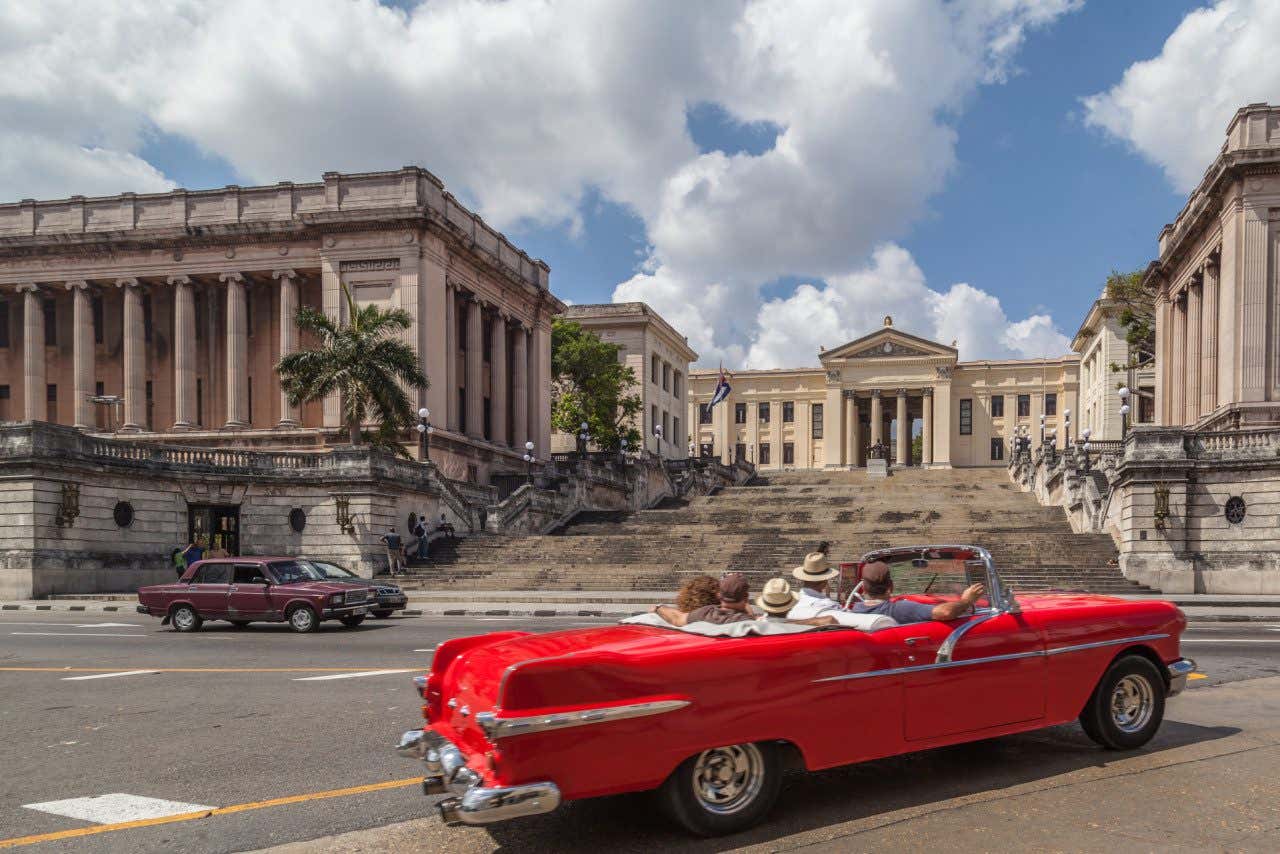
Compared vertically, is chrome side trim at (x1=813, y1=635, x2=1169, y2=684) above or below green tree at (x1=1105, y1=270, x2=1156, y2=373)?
below

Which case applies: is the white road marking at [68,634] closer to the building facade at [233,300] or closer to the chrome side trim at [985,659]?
the chrome side trim at [985,659]

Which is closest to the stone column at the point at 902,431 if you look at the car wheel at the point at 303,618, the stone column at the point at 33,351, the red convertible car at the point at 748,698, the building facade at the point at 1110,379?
the building facade at the point at 1110,379

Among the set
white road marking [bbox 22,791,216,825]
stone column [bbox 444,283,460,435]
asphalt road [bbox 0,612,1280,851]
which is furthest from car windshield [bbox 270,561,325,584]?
stone column [bbox 444,283,460,435]

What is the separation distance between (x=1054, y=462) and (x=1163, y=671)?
117 ft

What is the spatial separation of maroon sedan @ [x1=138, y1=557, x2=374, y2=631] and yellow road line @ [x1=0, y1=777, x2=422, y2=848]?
38.3 feet

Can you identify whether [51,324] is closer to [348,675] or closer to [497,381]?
[497,381]

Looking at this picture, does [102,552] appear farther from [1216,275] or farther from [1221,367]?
[1216,275]

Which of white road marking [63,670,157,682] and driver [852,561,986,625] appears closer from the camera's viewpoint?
driver [852,561,986,625]

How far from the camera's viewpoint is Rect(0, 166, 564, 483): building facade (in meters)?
44.9

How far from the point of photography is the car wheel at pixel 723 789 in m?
4.96

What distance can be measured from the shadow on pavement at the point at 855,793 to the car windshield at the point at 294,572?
45.0 ft

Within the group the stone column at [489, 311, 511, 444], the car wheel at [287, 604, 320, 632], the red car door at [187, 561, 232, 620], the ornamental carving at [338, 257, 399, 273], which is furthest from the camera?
the stone column at [489, 311, 511, 444]

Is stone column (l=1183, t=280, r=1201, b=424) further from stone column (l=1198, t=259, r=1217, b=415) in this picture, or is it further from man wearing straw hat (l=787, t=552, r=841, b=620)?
man wearing straw hat (l=787, t=552, r=841, b=620)

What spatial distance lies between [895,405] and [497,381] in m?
59.4
